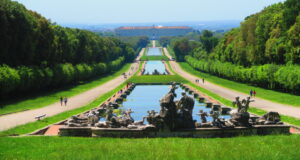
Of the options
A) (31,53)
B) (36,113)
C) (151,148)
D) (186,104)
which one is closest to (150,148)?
(151,148)

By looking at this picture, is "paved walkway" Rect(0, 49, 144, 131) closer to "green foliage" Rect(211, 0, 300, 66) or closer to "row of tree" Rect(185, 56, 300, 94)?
"row of tree" Rect(185, 56, 300, 94)

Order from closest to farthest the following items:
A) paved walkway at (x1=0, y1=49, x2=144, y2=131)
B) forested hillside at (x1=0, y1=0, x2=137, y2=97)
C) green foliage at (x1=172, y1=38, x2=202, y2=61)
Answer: paved walkway at (x1=0, y1=49, x2=144, y2=131), forested hillside at (x1=0, y1=0, x2=137, y2=97), green foliage at (x1=172, y1=38, x2=202, y2=61)

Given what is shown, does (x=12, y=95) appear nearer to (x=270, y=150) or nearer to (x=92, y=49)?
(x=270, y=150)

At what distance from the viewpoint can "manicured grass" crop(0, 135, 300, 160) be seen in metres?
15.3

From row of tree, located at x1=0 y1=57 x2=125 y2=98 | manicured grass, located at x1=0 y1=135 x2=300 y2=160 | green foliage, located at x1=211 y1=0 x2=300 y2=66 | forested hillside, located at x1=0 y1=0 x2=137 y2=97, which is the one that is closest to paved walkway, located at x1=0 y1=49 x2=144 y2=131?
row of tree, located at x1=0 y1=57 x2=125 y2=98

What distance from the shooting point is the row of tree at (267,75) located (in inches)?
1827

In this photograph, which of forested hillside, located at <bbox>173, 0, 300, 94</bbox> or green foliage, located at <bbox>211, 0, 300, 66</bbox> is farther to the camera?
green foliage, located at <bbox>211, 0, 300, 66</bbox>

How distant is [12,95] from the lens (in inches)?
1732

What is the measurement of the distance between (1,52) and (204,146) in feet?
109

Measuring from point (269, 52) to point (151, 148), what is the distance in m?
43.4

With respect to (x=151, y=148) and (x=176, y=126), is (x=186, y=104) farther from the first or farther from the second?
(x=151, y=148)

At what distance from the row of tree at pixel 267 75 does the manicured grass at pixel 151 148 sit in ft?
93.8

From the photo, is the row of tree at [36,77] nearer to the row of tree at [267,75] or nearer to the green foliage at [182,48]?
the row of tree at [267,75]

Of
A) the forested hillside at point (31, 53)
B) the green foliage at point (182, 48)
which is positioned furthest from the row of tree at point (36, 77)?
the green foliage at point (182, 48)
